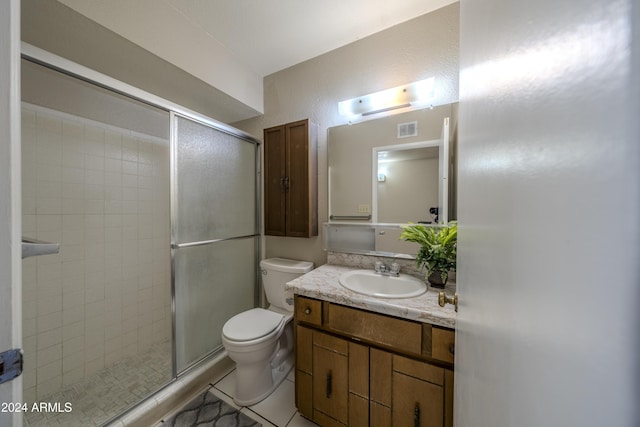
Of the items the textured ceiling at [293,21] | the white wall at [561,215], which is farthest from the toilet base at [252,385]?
the textured ceiling at [293,21]

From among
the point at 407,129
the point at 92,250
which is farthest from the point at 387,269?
the point at 92,250

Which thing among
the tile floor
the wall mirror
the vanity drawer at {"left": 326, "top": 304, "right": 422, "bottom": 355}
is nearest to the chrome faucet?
the wall mirror

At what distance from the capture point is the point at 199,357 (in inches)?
63.7

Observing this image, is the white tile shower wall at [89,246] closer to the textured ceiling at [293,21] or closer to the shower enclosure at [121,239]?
the shower enclosure at [121,239]

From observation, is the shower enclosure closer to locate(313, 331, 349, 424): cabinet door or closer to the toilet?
the toilet

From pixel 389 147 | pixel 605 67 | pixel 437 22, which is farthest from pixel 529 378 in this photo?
pixel 437 22

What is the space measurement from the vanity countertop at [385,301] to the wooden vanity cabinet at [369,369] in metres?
0.03

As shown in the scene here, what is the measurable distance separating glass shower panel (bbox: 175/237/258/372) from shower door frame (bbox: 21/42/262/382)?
0.04 m

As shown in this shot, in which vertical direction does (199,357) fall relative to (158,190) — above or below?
below

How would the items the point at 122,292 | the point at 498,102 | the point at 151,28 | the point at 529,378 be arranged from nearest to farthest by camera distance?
the point at 529,378, the point at 498,102, the point at 151,28, the point at 122,292

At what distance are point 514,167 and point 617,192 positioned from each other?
0.17 meters

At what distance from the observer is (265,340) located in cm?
137

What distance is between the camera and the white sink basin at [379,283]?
129 centimetres

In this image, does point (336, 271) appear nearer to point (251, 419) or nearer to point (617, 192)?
point (251, 419)
